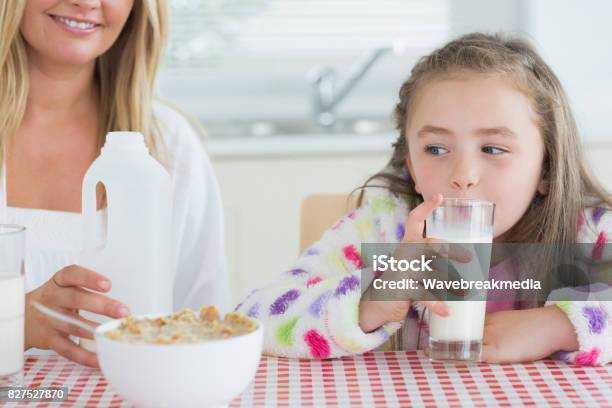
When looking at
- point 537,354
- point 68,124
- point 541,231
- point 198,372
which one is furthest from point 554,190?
point 68,124

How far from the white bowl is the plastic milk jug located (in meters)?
0.24

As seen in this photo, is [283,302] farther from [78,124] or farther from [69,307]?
[78,124]

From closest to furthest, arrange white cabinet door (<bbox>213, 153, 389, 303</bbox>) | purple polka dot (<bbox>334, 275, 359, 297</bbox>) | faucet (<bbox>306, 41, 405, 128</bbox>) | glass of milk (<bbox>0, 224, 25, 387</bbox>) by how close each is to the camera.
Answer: glass of milk (<bbox>0, 224, 25, 387</bbox>) < purple polka dot (<bbox>334, 275, 359, 297</bbox>) < white cabinet door (<bbox>213, 153, 389, 303</bbox>) < faucet (<bbox>306, 41, 405, 128</bbox>)

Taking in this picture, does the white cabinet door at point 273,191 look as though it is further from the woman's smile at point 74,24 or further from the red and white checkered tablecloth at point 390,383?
the red and white checkered tablecloth at point 390,383

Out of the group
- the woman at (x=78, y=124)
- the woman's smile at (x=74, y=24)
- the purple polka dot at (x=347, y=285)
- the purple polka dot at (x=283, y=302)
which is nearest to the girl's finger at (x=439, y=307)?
the purple polka dot at (x=347, y=285)

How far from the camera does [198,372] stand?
2.57 feet

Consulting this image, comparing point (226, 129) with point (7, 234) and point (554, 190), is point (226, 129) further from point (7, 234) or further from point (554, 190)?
point (7, 234)

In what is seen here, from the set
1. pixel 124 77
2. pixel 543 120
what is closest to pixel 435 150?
pixel 543 120

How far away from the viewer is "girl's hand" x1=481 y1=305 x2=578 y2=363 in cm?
105

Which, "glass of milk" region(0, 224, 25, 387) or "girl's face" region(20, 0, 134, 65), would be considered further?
"girl's face" region(20, 0, 134, 65)

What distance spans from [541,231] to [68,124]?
2.84 ft

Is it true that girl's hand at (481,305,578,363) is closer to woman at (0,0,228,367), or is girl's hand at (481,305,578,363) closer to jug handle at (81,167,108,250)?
jug handle at (81,167,108,250)

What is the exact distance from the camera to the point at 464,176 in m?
1.24

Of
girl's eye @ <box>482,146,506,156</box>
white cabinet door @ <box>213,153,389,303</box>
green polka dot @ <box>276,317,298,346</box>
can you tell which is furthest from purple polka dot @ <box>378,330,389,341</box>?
white cabinet door @ <box>213,153,389,303</box>
